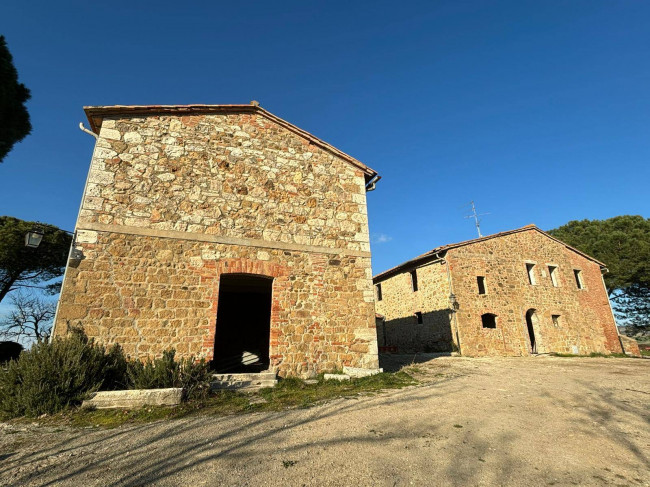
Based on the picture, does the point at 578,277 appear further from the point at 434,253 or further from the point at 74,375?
the point at 74,375

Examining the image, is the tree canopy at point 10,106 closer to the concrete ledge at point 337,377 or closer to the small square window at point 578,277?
the concrete ledge at point 337,377

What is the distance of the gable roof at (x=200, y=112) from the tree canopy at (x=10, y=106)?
302 centimetres

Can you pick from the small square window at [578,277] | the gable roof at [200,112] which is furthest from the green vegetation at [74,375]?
the small square window at [578,277]

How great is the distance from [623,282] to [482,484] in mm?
27086

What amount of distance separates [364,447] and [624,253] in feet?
89.1

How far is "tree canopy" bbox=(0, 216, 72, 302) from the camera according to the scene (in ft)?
45.4

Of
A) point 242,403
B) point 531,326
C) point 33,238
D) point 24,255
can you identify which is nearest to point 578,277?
point 531,326

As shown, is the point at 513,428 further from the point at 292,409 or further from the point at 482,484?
the point at 292,409

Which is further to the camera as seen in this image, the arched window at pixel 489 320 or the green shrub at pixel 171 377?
the arched window at pixel 489 320

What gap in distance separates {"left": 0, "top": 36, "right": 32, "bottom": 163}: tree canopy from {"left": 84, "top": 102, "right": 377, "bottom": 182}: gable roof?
3.02 m

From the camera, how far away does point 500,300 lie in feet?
48.1

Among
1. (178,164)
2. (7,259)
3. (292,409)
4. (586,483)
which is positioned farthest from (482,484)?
(7,259)

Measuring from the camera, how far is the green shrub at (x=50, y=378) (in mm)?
4387

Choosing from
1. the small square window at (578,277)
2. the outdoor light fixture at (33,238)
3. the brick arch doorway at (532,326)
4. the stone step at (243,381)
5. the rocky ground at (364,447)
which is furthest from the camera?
the small square window at (578,277)
